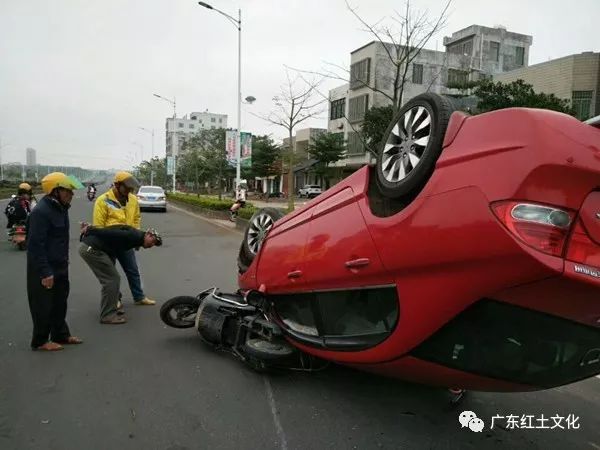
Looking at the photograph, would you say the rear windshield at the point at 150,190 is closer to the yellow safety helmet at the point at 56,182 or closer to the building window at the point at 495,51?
the yellow safety helmet at the point at 56,182

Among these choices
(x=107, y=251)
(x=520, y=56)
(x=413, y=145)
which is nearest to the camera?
(x=413, y=145)

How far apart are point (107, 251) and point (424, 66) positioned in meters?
43.9

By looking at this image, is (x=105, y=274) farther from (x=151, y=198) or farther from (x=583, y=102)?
(x=583, y=102)

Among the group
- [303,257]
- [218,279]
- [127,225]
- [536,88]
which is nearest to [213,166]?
[536,88]

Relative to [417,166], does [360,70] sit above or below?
above

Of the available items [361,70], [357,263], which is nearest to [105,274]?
[357,263]

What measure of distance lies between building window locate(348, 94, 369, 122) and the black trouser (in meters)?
41.8

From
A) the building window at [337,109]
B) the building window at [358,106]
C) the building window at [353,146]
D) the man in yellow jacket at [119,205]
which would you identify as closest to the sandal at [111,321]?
the man in yellow jacket at [119,205]

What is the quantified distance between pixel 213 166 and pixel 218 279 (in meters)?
30.0

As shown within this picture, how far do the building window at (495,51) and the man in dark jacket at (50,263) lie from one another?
49752 millimetres

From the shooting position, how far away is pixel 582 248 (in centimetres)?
211

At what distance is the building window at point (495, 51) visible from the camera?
47125 mm

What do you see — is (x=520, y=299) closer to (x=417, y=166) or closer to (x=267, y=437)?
(x=417, y=166)

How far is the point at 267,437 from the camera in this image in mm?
3133
